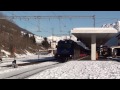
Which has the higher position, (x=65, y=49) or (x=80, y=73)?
(x=65, y=49)

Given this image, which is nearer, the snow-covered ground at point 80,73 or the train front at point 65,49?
the snow-covered ground at point 80,73

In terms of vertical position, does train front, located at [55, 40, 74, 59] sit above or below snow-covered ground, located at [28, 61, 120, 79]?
above

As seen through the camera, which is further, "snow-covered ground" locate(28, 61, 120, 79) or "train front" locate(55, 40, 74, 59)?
"train front" locate(55, 40, 74, 59)

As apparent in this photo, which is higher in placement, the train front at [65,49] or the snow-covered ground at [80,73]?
the train front at [65,49]

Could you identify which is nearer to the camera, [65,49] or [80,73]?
[80,73]
